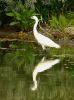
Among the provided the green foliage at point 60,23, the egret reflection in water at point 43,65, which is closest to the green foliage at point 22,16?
the green foliage at point 60,23

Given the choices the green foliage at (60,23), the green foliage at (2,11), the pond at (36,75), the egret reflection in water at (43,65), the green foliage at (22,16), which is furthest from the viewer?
the green foliage at (2,11)

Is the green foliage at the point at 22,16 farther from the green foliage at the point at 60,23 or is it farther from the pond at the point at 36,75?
the pond at the point at 36,75

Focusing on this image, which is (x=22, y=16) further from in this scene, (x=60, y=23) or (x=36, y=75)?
(x=36, y=75)

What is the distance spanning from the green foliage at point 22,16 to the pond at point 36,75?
7.38 m

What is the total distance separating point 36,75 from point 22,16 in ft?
47.0

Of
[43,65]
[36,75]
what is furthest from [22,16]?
[36,75]

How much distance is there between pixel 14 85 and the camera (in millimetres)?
10367

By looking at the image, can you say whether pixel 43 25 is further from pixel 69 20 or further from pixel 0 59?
pixel 0 59

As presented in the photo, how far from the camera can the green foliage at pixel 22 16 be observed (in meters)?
25.4

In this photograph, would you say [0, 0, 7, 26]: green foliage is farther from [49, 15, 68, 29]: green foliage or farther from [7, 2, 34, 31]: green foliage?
[49, 15, 68, 29]: green foliage

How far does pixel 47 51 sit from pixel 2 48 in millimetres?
1986

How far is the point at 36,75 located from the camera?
1185 cm

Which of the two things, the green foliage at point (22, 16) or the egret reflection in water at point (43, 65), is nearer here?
the egret reflection in water at point (43, 65)

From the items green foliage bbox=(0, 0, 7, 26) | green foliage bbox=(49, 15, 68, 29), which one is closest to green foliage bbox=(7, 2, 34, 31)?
green foliage bbox=(0, 0, 7, 26)
